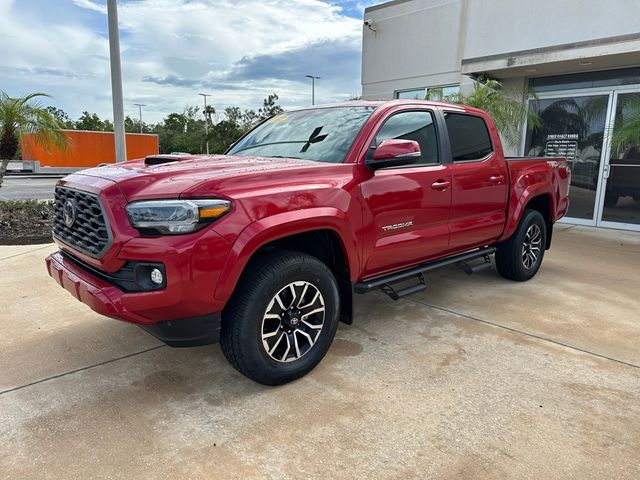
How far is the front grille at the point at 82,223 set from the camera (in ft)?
8.64

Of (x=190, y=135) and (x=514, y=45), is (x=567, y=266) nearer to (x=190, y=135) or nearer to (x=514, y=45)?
(x=514, y=45)

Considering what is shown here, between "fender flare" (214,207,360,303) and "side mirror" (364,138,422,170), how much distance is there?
0.48m

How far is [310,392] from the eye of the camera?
2.97m

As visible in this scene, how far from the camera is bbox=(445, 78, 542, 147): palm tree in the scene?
9.51m

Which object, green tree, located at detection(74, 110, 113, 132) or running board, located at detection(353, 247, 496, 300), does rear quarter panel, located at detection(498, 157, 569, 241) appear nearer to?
running board, located at detection(353, 247, 496, 300)

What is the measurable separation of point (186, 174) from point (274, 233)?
2.03 feet

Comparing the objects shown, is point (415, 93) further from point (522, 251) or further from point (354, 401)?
point (354, 401)

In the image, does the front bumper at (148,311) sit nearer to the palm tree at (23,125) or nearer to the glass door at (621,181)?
the palm tree at (23,125)

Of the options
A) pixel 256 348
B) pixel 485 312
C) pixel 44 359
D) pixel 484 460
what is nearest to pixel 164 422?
pixel 256 348

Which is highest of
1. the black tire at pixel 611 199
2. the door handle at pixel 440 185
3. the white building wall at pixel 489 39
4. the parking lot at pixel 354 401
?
the white building wall at pixel 489 39

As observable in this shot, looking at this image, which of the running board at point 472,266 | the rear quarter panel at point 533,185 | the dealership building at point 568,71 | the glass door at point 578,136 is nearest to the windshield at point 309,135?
the running board at point 472,266

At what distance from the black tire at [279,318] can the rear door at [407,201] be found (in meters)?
0.53

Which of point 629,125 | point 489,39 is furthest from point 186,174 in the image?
point 489,39

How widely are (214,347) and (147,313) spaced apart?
1.23m
